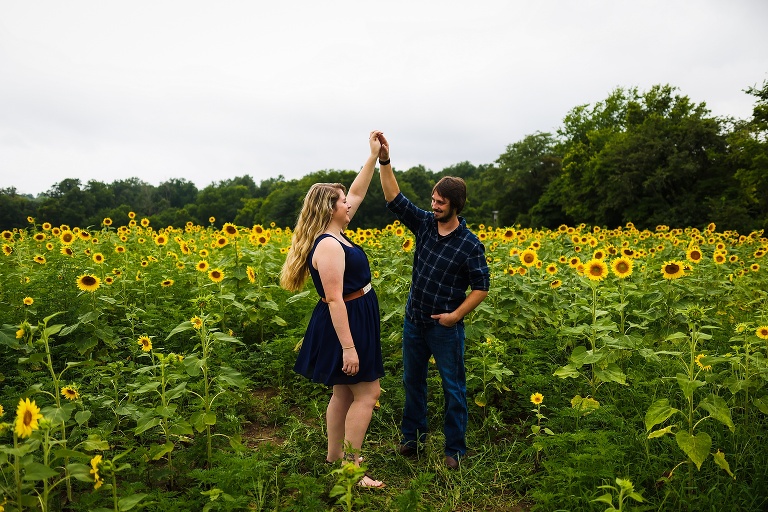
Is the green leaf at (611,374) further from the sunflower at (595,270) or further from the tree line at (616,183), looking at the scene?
the tree line at (616,183)

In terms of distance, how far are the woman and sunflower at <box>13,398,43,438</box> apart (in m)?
1.39

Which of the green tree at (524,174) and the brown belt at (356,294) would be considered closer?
the brown belt at (356,294)

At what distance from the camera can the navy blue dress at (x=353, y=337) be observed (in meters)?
2.91

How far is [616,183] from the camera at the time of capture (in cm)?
2939

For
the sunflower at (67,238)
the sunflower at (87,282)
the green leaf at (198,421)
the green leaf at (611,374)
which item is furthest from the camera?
the sunflower at (67,238)

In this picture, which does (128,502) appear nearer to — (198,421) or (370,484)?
(198,421)

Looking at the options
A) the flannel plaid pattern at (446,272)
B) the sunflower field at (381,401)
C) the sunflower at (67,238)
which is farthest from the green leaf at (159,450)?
the sunflower at (67,238)

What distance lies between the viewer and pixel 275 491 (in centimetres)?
288

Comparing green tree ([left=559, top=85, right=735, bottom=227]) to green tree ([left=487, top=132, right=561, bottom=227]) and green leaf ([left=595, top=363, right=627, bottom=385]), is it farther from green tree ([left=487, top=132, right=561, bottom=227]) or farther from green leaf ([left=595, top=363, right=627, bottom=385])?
green leaf ([left=595, top=363, right=627, bottom=385])

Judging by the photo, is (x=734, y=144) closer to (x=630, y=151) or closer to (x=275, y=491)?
(x=630, y=151)

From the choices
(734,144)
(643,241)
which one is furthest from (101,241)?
(734,144)

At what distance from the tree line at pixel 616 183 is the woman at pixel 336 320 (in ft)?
50.0

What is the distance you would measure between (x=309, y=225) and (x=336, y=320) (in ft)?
1.94

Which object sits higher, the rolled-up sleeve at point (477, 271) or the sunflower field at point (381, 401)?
the rolled-up sleeve at point (477, 271)
